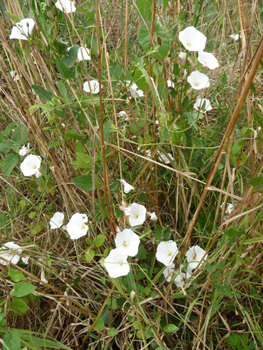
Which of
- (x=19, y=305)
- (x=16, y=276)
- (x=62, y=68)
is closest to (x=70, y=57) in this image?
(x=62, y=68)

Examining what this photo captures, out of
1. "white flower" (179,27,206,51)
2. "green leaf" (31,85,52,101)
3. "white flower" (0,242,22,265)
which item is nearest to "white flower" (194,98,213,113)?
"white flower" (179,27,206,51)

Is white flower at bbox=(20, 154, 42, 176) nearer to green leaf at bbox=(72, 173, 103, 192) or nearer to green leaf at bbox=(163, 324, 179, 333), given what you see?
green leaf at bbox=(72, 173, 103, 192)

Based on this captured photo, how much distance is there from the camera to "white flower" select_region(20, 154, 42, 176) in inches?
46.5

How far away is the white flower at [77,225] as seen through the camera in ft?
3.26

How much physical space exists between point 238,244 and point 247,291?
0.97 ft

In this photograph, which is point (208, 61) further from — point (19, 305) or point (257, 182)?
point (19, 305)

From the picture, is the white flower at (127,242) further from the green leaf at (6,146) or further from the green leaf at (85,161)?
the green leaf at (6,146)

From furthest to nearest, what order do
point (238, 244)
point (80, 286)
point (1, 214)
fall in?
1. point (1, 214)
2. point (80, 286)
3. point (238, 244)

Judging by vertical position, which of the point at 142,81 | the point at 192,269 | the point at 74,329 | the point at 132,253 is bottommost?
the point at 74,329

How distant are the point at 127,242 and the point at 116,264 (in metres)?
0.07

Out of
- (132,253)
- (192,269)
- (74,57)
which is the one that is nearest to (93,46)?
(74,57)

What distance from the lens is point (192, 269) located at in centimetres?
101

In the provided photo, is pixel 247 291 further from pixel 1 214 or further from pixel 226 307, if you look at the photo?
pixel 1 214

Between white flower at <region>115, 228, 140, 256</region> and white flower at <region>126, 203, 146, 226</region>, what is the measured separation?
73 millimetres
